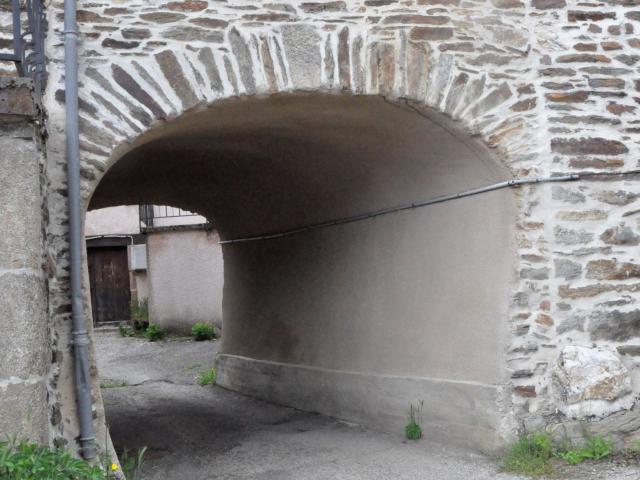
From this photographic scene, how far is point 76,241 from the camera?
4230 millimetres

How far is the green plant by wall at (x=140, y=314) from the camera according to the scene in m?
15.5

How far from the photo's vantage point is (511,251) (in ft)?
16.8

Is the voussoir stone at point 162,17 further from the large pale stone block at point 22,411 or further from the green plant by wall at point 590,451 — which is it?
the green plant by wall at point 590,451

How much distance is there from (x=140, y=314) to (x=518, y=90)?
465 inches

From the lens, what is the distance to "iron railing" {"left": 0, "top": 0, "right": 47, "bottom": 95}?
13.5ft

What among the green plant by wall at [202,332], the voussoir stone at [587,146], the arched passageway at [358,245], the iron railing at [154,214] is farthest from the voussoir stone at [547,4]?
the iron railing at [154,214]

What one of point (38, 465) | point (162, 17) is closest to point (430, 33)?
point (162, 17)

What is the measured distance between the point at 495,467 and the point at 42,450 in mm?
2649

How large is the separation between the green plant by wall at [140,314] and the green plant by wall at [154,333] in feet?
2.53

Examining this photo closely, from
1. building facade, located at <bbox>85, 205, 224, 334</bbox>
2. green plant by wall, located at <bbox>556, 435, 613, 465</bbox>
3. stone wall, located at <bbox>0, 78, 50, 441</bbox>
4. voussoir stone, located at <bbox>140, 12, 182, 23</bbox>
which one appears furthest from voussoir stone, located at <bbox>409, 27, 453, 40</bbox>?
building facade, located at <bbox>85, 205, 224, 334</bbox>

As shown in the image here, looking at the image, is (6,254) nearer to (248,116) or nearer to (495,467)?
(248,116)

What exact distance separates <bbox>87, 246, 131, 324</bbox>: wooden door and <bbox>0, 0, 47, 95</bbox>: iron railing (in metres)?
12.9

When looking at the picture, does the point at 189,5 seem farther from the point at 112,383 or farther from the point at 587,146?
the point at 112,383

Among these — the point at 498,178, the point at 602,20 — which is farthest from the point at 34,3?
the point at 602,20
